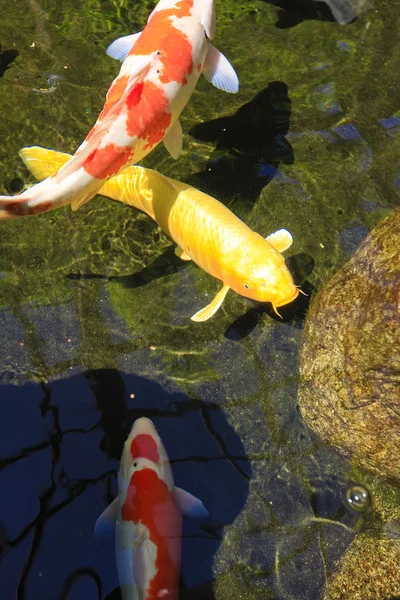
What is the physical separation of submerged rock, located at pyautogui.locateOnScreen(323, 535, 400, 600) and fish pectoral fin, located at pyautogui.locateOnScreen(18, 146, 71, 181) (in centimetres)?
375

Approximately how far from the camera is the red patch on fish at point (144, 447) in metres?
3.61

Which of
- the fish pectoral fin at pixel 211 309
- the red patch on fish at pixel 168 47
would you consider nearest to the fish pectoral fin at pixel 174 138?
the red patch on fish at pixel 168 47

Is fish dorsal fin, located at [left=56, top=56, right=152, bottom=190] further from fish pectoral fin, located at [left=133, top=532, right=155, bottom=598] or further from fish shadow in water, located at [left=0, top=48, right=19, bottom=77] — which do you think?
fish shadow in water, located at [left=0, top=48, right=19, bottom=77]

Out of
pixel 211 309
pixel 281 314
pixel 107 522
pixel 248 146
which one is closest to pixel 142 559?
pixel 107 522

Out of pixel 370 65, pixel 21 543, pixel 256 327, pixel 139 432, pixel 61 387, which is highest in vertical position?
pixel 370 65

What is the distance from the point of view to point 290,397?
405 centimetres

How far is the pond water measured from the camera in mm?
3580

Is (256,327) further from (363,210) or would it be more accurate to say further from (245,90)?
(245,90)

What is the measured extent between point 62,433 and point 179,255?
1.70 meters

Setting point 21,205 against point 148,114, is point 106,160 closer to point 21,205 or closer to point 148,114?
point 148,114

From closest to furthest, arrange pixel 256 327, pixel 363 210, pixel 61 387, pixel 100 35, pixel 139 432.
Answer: pixel 139 432, pixel 61 387, pixel 256 327, pixel 363 210, pixel 100 35

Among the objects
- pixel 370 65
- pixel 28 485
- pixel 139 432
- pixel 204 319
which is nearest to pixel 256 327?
pixel 204 319

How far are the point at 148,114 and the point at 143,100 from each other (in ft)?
0.33

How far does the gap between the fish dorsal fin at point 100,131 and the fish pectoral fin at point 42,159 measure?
34.3 inches
